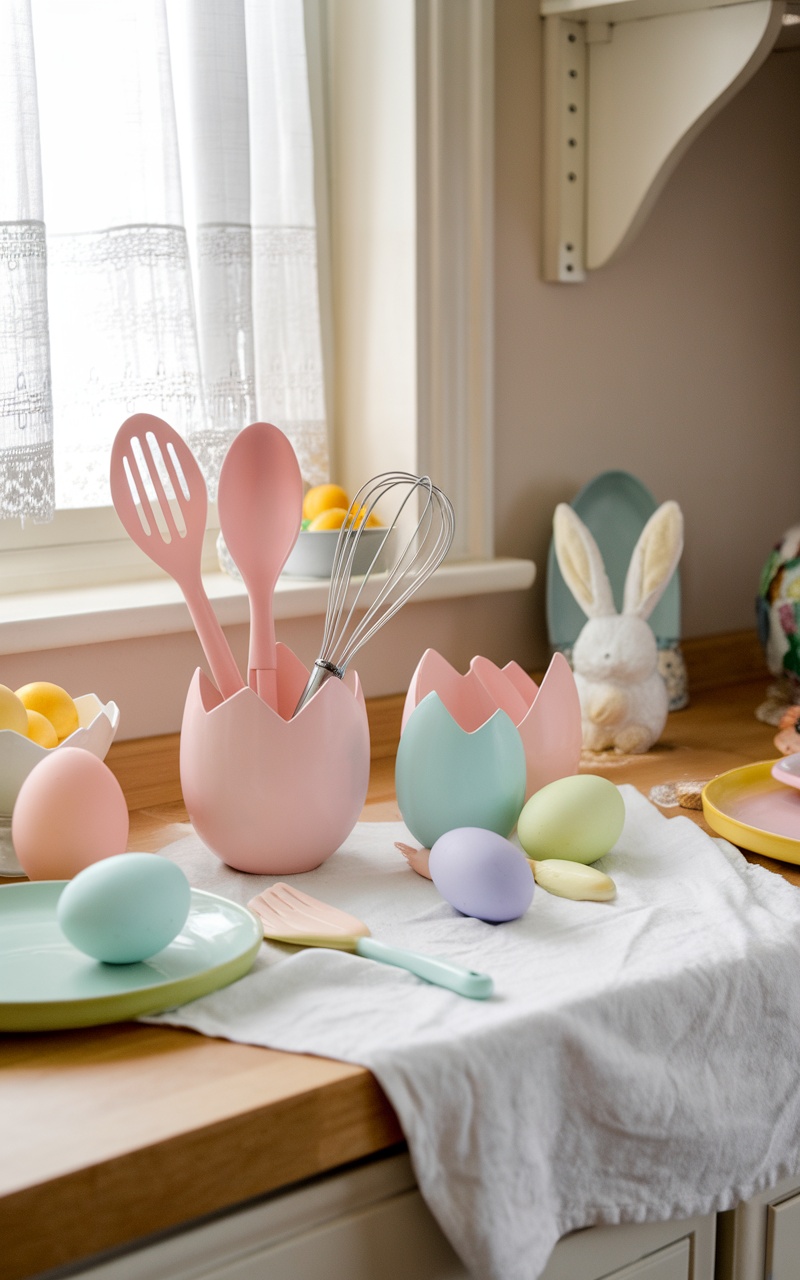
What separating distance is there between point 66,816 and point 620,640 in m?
0.65

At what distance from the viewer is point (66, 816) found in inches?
32.0

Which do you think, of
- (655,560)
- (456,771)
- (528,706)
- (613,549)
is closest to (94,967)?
(456,771)

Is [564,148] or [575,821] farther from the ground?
[564,148]

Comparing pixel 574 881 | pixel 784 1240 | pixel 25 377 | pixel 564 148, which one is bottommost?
pixel 784 1240

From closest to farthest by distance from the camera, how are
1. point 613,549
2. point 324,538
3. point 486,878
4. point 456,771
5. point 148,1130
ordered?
point 148,1130
point 486,878
point 456,771
point 324,538
point 613,549

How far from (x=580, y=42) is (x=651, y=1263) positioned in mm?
1188

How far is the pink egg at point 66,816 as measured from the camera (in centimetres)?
81

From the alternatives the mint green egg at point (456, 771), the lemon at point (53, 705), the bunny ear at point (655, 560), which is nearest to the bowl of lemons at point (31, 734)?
the lemon at point (53, 705)

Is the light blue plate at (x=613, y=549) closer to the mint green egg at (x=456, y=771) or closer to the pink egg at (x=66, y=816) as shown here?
the mint green egg at (x=456, y=771)

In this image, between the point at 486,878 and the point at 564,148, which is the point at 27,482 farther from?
the point at 564,148

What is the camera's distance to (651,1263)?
761mm

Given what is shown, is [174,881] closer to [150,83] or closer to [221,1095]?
[221,1095]

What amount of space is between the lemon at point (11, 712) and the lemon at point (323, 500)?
475 mm

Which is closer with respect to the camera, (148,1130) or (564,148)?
(148,1130)
